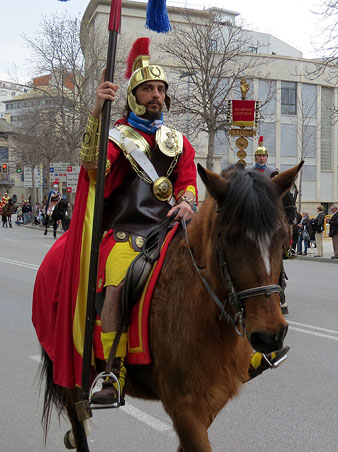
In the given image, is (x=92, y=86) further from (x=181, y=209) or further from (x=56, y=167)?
(x=181, y=209)

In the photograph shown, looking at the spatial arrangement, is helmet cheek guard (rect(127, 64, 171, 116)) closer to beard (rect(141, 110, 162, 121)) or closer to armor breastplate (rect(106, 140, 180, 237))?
beard (rect(141, 110, 162, 121))

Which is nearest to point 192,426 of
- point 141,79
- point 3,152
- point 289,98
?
point 141,79

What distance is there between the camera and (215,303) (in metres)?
2.72

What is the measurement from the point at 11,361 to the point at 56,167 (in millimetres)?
28877

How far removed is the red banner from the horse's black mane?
15003mm

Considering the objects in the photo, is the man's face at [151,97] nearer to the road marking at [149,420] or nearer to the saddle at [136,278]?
the saddle at [136,278]

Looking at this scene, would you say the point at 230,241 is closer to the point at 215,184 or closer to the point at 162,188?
the point at 215,184

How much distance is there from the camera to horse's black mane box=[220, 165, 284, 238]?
2369mm

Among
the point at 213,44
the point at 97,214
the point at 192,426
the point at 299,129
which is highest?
the point at 213,44

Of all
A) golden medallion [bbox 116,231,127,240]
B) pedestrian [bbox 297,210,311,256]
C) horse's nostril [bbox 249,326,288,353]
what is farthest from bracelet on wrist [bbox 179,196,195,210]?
pedestrian [bbox 297,210,311,256]

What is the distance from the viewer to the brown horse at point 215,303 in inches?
92.7

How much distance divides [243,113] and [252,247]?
1548 centimetres

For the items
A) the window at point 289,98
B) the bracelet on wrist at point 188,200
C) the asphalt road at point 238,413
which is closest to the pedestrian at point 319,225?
the asphalt road at point 238,413

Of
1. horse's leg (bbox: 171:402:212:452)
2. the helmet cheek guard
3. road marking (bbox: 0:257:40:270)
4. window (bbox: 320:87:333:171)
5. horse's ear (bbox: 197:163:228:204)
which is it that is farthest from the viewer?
window (bbox: 320:87:333:171)
